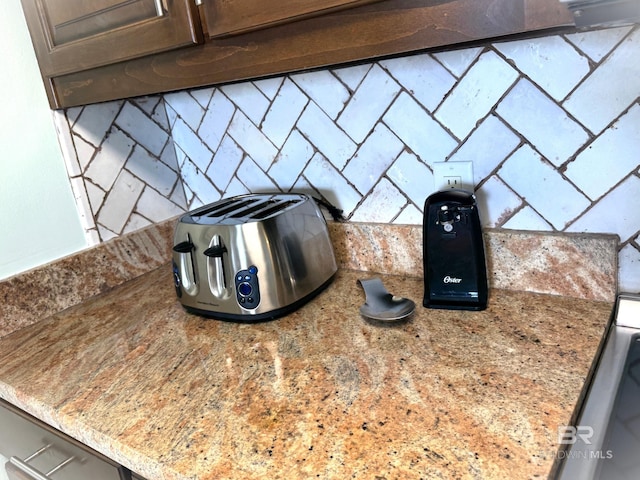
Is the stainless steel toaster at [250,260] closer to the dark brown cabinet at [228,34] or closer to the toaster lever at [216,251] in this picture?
the toaster lever at [216,251]

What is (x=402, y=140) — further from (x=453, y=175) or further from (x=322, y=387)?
(x=322, y=387)

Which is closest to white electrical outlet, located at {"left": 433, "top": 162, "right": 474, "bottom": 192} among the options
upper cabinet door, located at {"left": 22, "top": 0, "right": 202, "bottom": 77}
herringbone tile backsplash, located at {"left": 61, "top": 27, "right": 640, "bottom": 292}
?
herringbone tile backsplash, located at {"left": 61, "top": 27, "right": 640, "bottom": 292}

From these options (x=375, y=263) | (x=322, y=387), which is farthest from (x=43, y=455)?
(x=375, y=263)

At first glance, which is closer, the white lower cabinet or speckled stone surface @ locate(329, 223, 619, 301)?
the white lower cabinet

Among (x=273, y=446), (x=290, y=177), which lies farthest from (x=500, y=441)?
(x=290, y=177)

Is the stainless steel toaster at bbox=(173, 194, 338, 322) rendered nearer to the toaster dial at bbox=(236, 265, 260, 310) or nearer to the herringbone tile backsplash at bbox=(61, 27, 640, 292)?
the toaster dial at bbox=(236, 265, 260, 310)

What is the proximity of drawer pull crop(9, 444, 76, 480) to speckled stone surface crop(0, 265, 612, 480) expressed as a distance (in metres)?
Answer: 0.10

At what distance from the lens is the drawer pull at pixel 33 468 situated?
2.50ft

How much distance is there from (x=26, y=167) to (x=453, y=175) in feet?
3.03

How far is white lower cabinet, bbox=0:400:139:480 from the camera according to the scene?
685 mm

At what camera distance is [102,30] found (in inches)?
32.1

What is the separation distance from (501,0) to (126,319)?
90 cm

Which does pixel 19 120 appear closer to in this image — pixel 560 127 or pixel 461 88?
pixel 461 88

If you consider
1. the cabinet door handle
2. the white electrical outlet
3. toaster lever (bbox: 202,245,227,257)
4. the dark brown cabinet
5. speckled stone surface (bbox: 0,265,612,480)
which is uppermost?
the cabinet door handle
